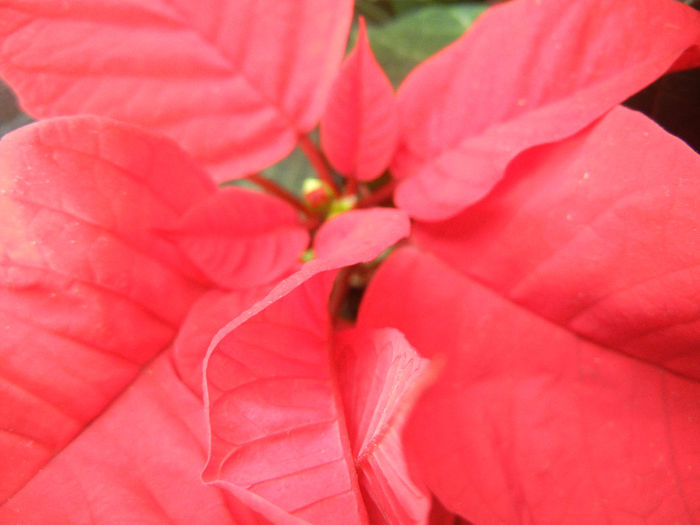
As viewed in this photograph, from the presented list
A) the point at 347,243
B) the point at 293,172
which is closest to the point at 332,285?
the point at 347,243

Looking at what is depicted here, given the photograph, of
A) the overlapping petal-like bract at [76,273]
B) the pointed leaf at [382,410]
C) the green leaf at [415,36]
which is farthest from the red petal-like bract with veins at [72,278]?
the green leaf at [415,36]

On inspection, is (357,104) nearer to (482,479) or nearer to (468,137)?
(468,137)

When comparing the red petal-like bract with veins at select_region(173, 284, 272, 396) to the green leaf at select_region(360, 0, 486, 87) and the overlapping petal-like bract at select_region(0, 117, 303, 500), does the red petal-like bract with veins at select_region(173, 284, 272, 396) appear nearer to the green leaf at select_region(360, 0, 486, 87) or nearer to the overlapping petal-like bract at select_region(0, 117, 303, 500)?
the overlapping petal-like bract at select_region(0, 117, 303, 500)

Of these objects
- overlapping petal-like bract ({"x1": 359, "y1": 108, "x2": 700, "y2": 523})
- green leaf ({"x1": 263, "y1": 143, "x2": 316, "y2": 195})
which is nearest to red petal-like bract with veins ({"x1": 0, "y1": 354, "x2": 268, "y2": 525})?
overlapping petal-like bract ({"x1": 359, "y1": 108, "x2": 700, "y2": 523})

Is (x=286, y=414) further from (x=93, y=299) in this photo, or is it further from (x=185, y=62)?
(x=185, y=62)

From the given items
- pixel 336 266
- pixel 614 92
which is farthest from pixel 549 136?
pixel 336 266

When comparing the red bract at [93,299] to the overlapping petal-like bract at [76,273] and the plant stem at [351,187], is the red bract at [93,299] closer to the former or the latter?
the overlapping petal-like bract at [76,273]
